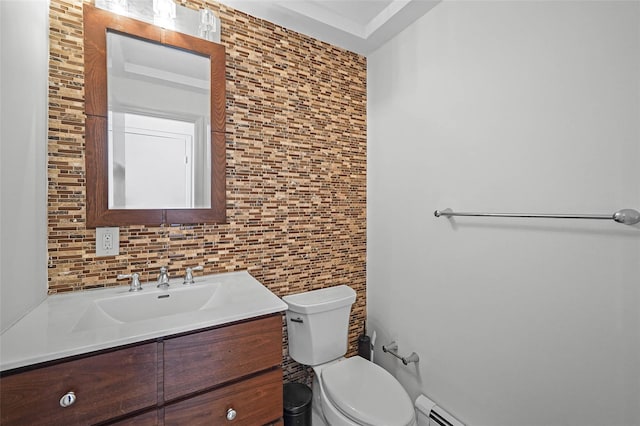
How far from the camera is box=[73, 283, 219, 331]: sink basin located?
1.03 m

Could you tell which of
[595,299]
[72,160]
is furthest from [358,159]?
[72,160]

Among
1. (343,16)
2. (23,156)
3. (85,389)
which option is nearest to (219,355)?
(85,389)

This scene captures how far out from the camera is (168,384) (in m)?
0.87

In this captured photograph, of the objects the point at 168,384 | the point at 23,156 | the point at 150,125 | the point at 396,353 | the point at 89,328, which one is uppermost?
the point at 150,125

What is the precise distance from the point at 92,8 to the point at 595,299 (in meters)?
2.27

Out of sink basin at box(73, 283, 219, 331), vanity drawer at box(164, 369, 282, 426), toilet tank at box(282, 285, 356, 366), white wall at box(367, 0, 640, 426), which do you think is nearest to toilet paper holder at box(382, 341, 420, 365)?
white wall at box(367, 0, 640, 426)

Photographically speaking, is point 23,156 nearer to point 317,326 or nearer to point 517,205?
point 317,326

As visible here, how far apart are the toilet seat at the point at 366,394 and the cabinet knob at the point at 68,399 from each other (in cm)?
96

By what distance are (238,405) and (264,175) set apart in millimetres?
1085

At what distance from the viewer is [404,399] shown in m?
1.24

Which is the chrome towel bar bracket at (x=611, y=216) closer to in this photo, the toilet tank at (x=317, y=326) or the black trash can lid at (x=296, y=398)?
the toilet tank at (x=317, y=326)

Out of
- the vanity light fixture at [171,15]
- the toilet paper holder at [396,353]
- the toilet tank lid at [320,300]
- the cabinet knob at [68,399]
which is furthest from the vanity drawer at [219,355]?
the vanity light fixture at [171,15]

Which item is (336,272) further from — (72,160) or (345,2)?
(345,2)

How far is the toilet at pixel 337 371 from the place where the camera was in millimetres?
1174
